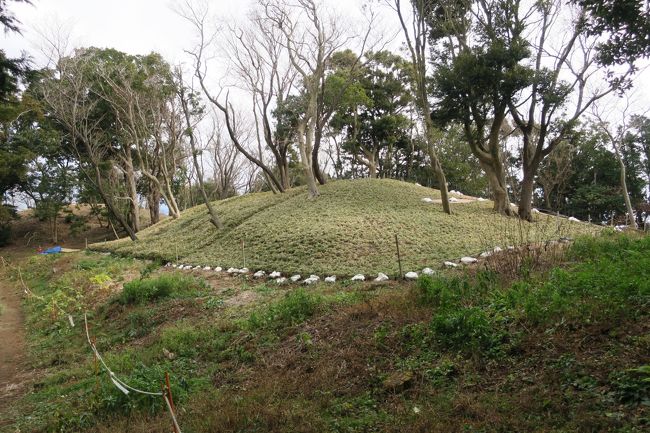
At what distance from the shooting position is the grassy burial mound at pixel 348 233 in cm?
1169

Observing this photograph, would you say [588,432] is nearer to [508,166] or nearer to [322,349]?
[322,349]

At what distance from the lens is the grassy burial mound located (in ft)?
38.3

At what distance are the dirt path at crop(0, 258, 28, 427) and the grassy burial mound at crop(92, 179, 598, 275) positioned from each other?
5232 millimetres

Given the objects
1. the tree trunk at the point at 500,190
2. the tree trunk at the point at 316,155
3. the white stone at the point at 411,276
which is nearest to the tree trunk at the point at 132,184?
the tree trunk at the point at 316,155

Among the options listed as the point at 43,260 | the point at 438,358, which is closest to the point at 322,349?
the point at 438,358

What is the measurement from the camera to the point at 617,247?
7.27m

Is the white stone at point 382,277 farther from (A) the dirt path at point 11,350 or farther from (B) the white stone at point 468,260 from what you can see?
(A) the dirt path at point 11,350

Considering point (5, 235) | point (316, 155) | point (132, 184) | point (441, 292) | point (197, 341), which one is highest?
point (132, 184)

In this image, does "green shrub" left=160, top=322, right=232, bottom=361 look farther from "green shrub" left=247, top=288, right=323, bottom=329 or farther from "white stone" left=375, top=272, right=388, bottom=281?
"white stone" left=375, top=272, right=388, bottom=281

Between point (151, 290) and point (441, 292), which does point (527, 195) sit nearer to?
point (441, 292)

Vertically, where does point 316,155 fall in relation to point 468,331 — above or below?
above

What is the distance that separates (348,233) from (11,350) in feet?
30.2

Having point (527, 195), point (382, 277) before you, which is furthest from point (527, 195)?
point (382, 277)

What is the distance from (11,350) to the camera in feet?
30.1
